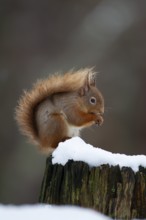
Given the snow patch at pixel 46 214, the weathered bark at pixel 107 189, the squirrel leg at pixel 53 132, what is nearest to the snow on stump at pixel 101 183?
the weathered bark at pixel 107 189

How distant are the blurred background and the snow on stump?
696 centimetres

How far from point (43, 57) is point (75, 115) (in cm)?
650

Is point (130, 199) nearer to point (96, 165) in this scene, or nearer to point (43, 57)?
point (96, 165)

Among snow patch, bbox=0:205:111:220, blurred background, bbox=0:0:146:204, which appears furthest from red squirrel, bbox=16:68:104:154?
blurred background, bbox=0:0:146:204

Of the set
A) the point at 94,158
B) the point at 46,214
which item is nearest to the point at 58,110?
the point at 94,158

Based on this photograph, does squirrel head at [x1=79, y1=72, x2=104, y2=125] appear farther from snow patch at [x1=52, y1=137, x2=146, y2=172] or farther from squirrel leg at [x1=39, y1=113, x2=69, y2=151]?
snow patch at [x1=52, y1=137, x2=146, y2=172]

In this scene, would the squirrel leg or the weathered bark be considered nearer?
the weathered bark

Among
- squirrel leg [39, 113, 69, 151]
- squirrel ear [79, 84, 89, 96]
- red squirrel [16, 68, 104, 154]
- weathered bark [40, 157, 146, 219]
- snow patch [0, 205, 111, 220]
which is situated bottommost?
snow patch [0, 205, 111, 220]

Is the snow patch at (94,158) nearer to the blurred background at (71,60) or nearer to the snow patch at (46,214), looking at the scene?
the snow patch at (46,214)

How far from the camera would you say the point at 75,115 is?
173 inches

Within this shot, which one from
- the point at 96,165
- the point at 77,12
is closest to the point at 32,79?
the point at 77,12

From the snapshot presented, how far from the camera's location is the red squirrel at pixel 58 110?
4.36m

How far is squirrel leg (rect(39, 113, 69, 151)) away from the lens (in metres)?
4.33

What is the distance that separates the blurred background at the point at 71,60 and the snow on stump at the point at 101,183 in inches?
274
